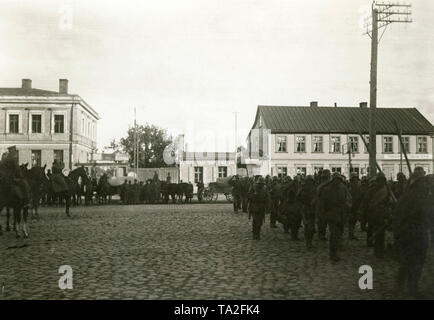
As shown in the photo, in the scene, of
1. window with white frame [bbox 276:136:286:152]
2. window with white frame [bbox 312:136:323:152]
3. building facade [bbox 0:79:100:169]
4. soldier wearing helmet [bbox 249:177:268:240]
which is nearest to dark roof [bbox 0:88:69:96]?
building facade [bbox 0:79:100:169]

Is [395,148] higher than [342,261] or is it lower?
higher

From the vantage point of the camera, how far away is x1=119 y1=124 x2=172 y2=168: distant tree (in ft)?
280

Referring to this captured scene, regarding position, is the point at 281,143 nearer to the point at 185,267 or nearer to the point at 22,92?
the point at 22,92

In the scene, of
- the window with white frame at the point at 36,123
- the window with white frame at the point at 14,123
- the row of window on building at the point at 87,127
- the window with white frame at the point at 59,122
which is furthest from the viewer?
the row of window on building at the point at 87,127

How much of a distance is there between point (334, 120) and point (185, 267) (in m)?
43.2

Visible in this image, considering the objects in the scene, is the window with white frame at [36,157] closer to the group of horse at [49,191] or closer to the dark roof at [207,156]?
the group of horse at [49,191]

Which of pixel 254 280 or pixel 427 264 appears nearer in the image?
pixel 254 280

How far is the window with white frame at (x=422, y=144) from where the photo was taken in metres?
48.8

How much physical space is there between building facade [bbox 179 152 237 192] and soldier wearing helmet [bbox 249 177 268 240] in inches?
1432

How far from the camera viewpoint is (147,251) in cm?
1034


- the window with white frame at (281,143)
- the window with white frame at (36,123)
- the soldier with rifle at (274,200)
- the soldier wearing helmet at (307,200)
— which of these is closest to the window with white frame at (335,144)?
the window with white frame at (281,143)
